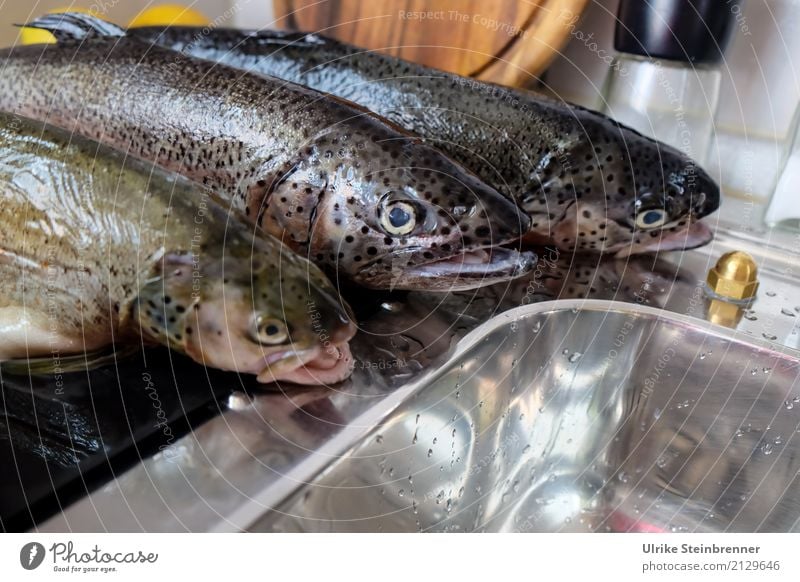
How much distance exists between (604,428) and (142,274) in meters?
0.42

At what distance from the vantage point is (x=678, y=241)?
0.71 meters

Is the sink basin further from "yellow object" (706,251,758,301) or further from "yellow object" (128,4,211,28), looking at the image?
"yellow object" (128,4,211,28)

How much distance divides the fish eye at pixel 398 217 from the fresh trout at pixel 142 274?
0.33 ft

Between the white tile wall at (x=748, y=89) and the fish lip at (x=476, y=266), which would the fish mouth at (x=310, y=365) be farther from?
the white tile wall at (x=748, y=89)

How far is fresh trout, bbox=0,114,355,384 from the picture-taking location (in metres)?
0.40

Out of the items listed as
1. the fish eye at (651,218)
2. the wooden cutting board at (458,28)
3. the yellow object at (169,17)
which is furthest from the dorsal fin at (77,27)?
the fish eye at (651,218)

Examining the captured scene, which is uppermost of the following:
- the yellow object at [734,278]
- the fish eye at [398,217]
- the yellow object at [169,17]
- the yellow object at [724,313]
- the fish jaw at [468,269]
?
the yellow object at [169,17]

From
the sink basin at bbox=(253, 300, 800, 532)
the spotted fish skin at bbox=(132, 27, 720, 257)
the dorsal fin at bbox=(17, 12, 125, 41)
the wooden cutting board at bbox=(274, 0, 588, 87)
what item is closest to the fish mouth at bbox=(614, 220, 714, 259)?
the spotted fish skin at bbox=(132, 27, 720, 257)

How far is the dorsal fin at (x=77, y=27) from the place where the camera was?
67cm

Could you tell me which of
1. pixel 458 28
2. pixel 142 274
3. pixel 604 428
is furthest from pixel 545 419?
pixel 458 28

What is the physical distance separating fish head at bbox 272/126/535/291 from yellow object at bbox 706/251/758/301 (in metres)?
0.27

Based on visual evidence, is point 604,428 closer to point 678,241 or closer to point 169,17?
point 678,241

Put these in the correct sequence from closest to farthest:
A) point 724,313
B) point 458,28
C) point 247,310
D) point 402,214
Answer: point 247,310 → point 402,214 → point 724,313 → point 458,28
